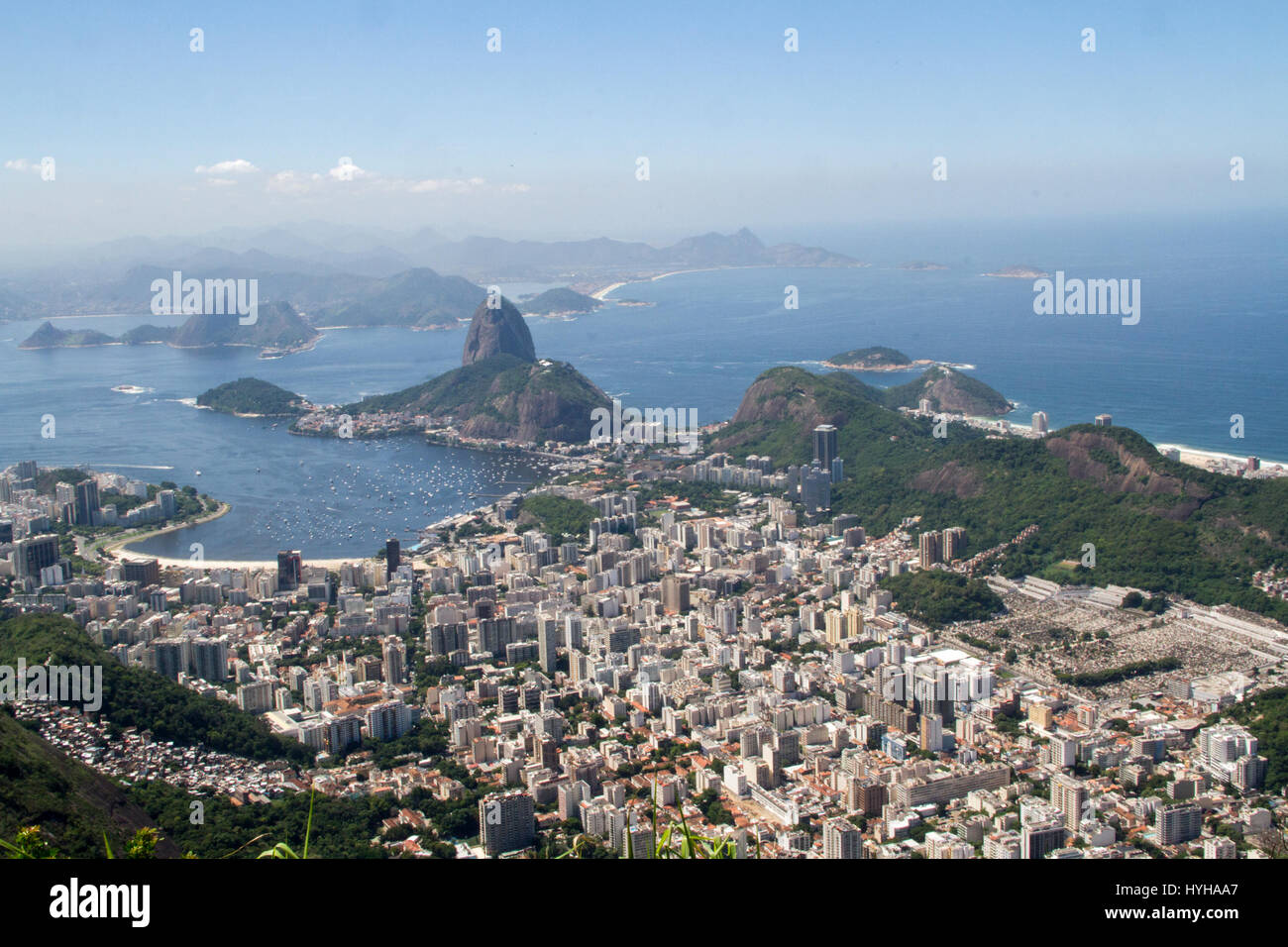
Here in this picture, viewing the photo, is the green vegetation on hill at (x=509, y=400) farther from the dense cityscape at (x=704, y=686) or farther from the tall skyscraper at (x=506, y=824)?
the tall skyscraper at (x=506, y=824)

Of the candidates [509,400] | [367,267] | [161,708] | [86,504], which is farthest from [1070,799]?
[367,267]

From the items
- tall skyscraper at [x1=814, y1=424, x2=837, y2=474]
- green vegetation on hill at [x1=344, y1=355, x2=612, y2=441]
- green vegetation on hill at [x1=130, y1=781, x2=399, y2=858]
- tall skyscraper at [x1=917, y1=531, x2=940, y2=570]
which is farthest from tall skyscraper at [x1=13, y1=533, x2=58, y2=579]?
tall skyscraper at [x1=814, y1=424, x2=837, y2=474]

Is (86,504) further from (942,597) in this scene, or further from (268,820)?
(942,597)

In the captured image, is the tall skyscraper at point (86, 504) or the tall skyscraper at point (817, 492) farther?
the tall skyscraper at point (86, 504)

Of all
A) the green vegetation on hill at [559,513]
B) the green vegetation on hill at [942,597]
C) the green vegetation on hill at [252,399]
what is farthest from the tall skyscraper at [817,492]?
the green vegetation on hill at [252,399]

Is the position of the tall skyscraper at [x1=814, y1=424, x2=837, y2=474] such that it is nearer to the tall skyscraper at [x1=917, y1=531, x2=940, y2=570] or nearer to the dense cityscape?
Result: the dense cityscape
